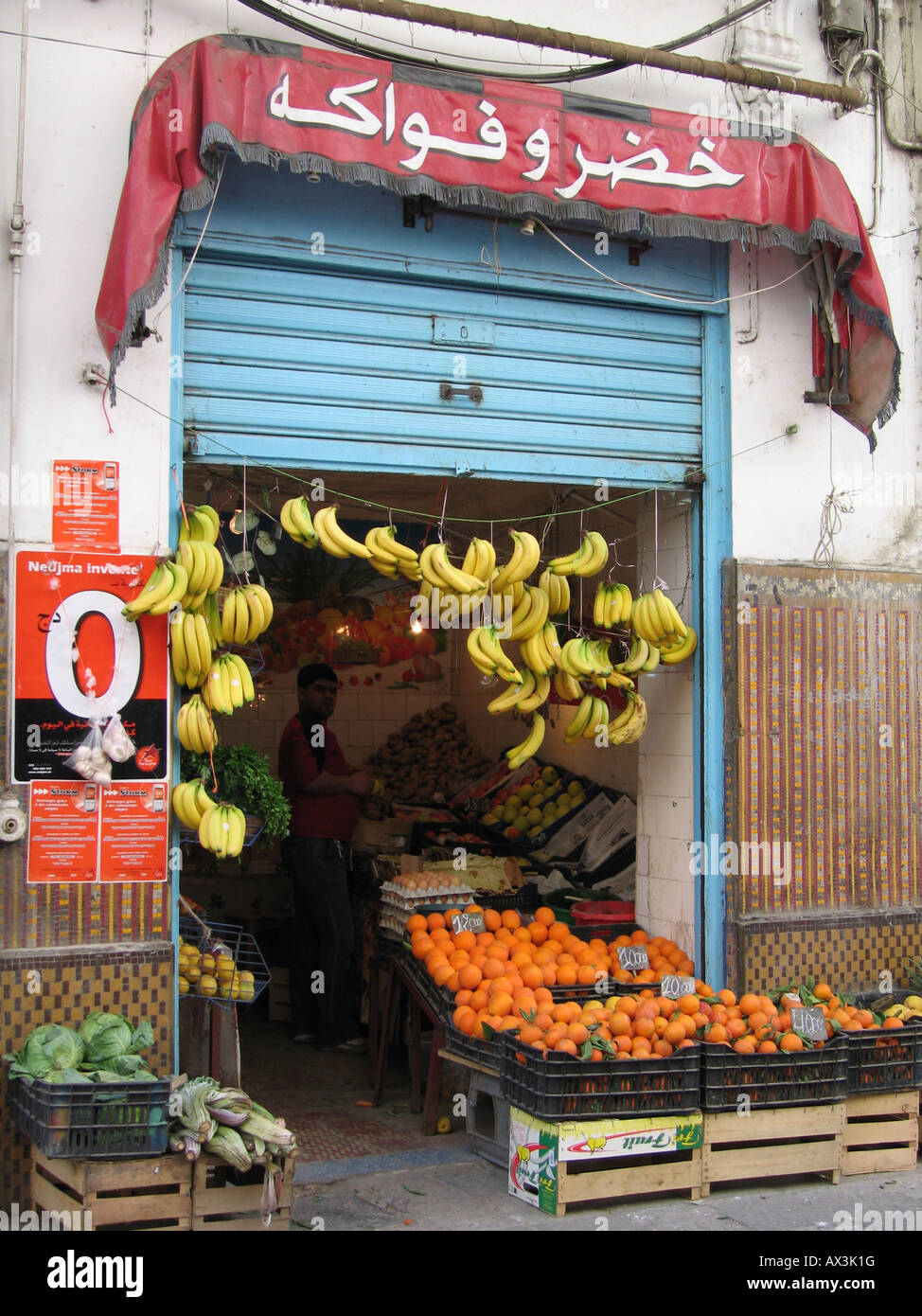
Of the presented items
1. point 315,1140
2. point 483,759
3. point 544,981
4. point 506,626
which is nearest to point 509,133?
point 506,626

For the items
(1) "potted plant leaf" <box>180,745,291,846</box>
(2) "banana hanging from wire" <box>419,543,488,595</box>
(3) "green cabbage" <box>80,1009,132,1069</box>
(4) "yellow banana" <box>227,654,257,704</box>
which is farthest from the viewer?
(2) "banana hanging from wire" <box>419,543,488,595</box>

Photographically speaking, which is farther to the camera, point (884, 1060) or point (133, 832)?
point (884, 1060)

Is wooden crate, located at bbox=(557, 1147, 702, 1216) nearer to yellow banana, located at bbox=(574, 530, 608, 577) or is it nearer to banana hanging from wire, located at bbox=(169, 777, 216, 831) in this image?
banana hanging from wire, located at bbox=(169, 777, 216, 831)

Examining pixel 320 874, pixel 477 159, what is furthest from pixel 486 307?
pixel 320 874

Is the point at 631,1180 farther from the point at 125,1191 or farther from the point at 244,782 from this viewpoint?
the point at 244,782

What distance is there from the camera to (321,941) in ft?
26.6

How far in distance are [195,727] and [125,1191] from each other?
1.90 meters

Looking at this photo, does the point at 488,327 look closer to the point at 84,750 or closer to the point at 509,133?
the point at 509,133

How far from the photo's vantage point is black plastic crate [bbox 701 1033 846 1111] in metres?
5.56

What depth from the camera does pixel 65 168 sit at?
Answer: 5469 mm

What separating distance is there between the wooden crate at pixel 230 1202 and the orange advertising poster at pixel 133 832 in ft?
4.16

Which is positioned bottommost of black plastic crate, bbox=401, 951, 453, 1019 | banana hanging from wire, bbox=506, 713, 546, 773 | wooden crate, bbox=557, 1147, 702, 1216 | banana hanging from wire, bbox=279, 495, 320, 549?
wooden crate, bbox=557, 1147, 702, 1216

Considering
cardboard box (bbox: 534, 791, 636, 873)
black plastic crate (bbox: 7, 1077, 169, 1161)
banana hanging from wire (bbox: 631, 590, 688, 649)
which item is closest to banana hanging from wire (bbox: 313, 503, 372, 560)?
banana hanging from wire (bbox: 631, 590, 688, 649)

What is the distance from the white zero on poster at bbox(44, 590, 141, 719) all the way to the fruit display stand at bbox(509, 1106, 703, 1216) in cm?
256
